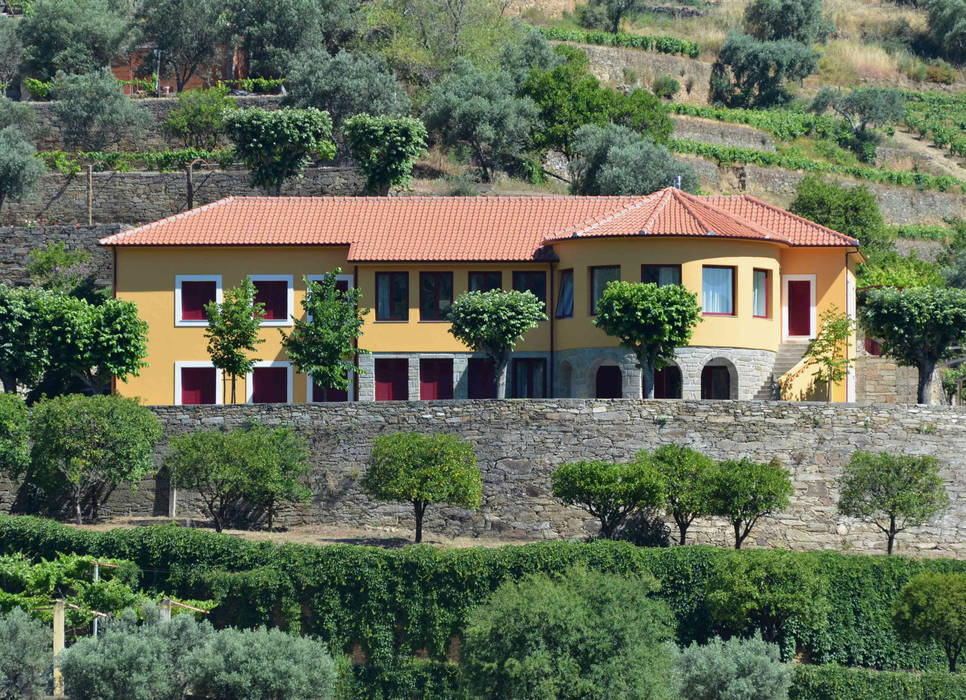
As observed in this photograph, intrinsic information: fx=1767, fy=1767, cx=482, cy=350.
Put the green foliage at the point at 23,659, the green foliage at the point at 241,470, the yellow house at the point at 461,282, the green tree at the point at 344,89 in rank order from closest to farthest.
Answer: the green foliage at the point at 23,659, the green foliage at the point at 241,470, the yellow house at the point at 461,282, the green tree at the point at 344,89

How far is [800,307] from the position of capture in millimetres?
52969

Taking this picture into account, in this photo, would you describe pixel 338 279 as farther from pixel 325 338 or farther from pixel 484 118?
pixel 484 118

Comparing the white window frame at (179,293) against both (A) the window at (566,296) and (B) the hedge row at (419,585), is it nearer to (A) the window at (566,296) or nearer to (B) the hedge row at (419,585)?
(A) the window at (566,296)

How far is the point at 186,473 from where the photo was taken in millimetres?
43906

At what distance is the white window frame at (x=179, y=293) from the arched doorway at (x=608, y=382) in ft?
38.5

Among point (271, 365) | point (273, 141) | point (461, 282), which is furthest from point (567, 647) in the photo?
point (273, 141)

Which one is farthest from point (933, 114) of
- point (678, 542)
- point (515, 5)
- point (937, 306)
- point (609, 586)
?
point (609, 586)

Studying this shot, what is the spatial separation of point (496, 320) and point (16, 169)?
23456mm

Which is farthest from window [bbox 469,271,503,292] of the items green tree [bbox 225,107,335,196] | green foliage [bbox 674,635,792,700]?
green foliage [bbox 674,635,792,700]

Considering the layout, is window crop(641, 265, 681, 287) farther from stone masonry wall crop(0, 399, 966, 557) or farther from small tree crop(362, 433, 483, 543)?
small tree crop(362, 433, 483, 543)

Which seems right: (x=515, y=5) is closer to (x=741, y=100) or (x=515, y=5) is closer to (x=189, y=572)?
(x=741, y=100)

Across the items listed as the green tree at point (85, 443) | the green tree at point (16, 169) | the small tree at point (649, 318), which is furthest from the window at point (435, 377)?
the green tree at point (16, 169)

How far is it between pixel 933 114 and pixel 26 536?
2379 inches

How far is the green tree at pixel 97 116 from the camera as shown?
71500 mm
